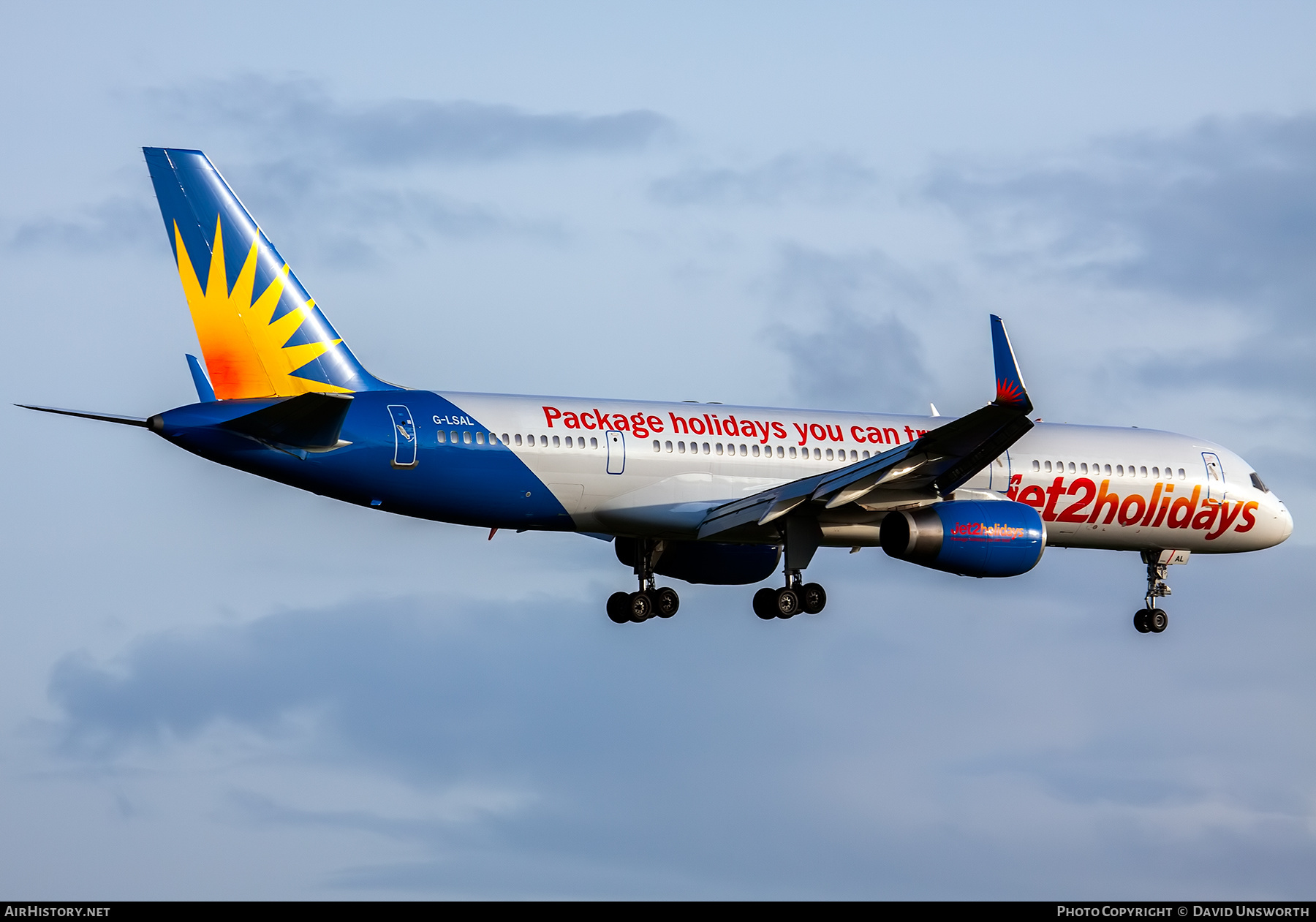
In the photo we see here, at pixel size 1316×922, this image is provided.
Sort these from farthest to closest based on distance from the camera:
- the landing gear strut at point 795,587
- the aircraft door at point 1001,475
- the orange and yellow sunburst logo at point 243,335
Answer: the aircraft door at point 1001,475
the landing gear strut at point 795,587
the orange and yellow sunburst logo at point 243,335

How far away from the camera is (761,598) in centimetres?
3709

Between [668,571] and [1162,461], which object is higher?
[1162,461]

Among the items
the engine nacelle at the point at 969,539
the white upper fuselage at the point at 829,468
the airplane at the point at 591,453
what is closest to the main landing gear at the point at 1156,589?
the white upper fuselage at the point at 829,468

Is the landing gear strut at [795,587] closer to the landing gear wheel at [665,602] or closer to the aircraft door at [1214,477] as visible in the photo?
the landing gear wheel at [665,602]

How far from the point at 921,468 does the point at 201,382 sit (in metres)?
13.6

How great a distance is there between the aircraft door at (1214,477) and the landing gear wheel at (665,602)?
40.5ft

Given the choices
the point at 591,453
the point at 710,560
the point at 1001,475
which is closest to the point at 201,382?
the point at 591,453

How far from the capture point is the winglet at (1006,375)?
3102 cm

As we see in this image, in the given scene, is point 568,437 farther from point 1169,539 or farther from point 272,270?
point 1169,539

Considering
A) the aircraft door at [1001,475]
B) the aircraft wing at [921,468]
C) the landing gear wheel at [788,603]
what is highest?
the aircraft door at [1001,475]

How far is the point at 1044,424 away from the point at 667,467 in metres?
9.67
